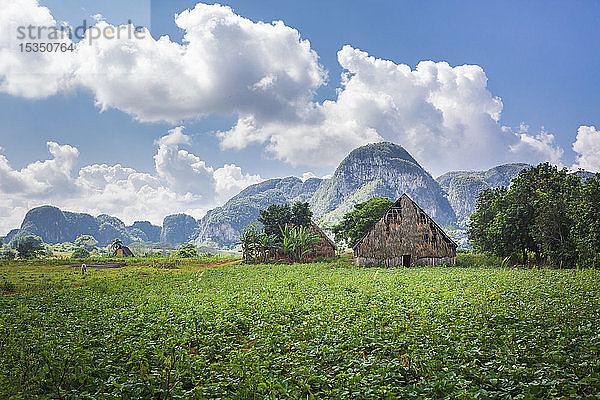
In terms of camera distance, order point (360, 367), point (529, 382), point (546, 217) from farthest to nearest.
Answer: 1. point (546, 217)
2. point (360, 367)
3. point (529, 382)

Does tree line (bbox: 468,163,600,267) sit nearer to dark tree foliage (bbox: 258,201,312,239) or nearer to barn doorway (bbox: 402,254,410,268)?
barn doorway (bbox: 402,254,410,268)

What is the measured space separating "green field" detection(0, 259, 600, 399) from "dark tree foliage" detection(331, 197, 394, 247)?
1143 inches

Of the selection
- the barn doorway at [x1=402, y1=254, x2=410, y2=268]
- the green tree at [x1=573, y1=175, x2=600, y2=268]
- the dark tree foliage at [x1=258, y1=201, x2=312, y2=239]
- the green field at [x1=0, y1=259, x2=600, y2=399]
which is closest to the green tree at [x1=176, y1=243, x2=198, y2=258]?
the dark tree foliage at [x1=258, y1=201, x2=312, y2=239]

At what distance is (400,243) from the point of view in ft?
104

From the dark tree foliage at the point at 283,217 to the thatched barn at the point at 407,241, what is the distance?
46.3 feet

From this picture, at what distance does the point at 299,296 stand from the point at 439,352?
8055 mm

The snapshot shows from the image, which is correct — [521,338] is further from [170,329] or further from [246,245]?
[246,245]

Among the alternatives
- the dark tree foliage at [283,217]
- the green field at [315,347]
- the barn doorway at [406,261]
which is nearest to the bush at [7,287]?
the green field at [315,347]

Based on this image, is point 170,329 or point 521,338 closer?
point 521,338

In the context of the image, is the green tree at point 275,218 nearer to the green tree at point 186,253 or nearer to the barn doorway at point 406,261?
the barn doorway at point 406,261

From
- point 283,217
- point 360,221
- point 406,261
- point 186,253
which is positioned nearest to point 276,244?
point 283,217

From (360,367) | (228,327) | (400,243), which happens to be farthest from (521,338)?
(400,243)

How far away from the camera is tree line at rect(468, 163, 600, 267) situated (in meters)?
22.0

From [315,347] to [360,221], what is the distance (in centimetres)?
3651
